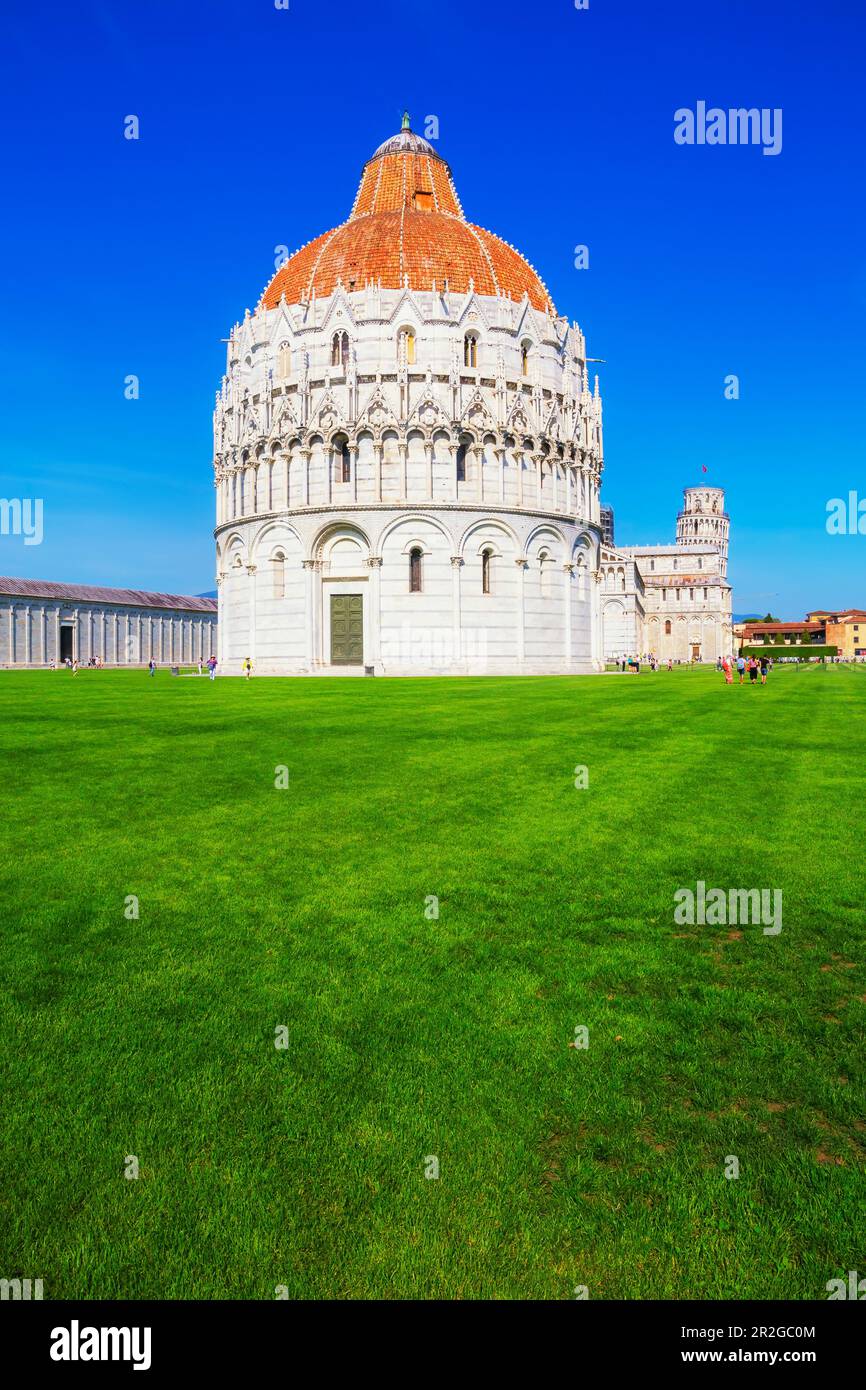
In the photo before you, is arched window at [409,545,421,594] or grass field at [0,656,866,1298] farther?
arched window at [409,545,421,594]

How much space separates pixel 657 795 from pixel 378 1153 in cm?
940

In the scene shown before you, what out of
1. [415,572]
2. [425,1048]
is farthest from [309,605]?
[425,1048]

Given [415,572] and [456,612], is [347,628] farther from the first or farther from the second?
[456,612]

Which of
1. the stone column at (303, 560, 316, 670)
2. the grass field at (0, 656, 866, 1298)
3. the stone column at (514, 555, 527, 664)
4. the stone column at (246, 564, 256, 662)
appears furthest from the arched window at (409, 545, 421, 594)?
the grass field at (0, 656, 866, 1298)

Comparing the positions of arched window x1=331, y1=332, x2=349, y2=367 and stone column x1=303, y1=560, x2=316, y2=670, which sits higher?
arched window x1=331, y1=332, x2=349, y2=367

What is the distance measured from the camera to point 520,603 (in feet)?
200

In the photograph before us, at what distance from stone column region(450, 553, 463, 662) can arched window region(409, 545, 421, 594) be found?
8.00 feet

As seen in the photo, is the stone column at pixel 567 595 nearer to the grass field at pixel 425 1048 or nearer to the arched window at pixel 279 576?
the arched window at pixel 279 576

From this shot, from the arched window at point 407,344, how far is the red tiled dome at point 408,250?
4.44m

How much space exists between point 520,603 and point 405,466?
13.1 m

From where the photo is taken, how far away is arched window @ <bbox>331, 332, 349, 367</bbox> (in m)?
59.7

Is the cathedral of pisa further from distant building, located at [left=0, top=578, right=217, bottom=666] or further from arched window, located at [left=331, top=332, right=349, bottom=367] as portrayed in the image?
distant building, located at [left=0, top=578, right=217, bottom=666]

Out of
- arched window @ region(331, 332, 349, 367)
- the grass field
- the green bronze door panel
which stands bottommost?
the grass field

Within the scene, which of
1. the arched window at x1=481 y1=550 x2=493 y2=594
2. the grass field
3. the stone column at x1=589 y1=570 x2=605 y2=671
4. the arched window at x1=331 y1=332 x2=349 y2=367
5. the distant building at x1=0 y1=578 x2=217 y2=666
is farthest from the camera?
the distant building at x1=0 y1=578 x2=217 y2=666
